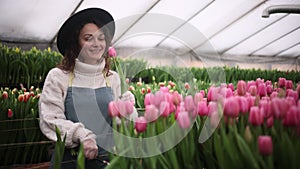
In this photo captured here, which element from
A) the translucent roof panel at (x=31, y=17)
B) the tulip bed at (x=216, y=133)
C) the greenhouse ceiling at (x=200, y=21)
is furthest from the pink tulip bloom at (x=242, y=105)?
the translucent roof panel at (x=31, y=17)

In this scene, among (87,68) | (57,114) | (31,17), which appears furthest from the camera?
(31,17)

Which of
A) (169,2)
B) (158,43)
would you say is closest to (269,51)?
(158,43)

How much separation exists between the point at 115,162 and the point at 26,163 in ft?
4.30

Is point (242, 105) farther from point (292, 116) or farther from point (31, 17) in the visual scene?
point (31, 17)

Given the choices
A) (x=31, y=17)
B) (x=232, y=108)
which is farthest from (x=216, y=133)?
(x=31, y=17)

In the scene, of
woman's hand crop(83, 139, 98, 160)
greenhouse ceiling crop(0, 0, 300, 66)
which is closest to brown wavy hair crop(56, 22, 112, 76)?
woman's hand crop(83, 139, 98, 160)

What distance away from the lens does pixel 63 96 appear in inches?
48.5

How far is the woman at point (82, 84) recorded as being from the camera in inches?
45.6

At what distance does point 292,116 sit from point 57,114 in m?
0.90

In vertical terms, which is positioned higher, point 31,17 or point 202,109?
point 31,17

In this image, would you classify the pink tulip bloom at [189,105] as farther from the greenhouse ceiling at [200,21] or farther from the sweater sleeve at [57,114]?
the greenhouse ceiling at [200,21]

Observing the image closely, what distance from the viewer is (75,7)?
14.6ft

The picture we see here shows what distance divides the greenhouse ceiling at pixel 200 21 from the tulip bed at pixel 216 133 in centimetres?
231

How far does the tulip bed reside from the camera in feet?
1.33
